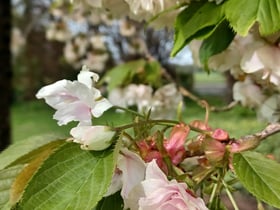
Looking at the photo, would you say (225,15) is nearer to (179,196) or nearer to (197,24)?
(197,24)

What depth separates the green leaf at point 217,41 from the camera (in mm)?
808

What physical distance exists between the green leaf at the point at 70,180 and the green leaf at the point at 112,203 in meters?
0.05

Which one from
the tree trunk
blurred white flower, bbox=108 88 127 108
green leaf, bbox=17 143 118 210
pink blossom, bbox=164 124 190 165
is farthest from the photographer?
the tree trunk

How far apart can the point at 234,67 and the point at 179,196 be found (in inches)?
16.5

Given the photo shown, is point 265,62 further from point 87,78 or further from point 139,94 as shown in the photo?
point 139,94

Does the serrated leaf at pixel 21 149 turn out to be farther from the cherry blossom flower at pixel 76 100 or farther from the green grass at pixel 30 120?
the green grass at pixel 30 120

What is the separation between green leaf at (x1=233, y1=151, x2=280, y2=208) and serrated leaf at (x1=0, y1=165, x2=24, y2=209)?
0.22 metres

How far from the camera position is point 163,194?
58 centimetres

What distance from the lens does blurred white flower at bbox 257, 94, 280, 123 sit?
1.14 m

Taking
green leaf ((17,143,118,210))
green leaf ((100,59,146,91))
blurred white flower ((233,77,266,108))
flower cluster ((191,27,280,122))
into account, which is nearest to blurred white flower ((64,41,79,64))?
green leaf ((100,59,146,91))

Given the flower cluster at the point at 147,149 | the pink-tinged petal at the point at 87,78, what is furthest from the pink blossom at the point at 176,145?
the pink-tinged petal at the point at 87,78

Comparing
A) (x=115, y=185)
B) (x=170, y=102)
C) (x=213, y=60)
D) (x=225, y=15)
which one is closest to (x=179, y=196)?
(x=115, y=185)

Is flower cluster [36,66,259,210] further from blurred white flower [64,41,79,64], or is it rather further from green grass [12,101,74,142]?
green grass [12,101,74,142]

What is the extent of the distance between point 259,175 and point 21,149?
289 millimetres
